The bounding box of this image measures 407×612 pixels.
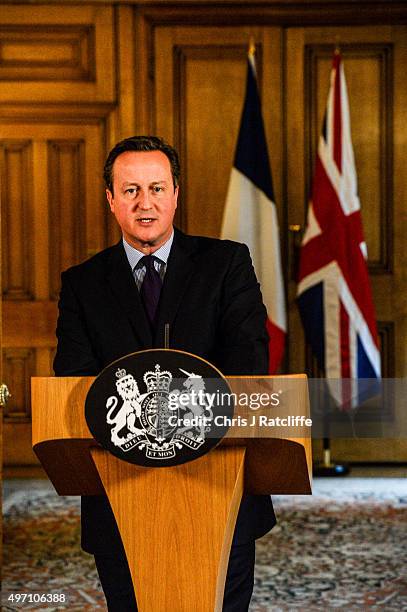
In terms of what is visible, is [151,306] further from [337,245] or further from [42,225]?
[42,225]

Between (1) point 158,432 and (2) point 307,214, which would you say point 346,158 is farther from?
(1) point 158,432

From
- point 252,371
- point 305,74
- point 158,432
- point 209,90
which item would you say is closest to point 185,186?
point 209,90

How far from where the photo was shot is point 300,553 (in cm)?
439

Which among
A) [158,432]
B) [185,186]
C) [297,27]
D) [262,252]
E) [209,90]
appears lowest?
[158,432]

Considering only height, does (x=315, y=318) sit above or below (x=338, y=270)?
below

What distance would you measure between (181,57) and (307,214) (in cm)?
131

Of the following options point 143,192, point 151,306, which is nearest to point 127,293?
point 151,306

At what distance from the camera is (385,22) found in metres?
6.09

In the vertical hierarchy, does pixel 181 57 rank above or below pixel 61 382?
above

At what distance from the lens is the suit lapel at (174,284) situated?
204 centimetres

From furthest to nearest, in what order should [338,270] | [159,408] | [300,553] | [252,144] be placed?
[252,144] → [338,270] → [300,553] → [159,408]

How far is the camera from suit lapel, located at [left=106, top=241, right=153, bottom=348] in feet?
6.66

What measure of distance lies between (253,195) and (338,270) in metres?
0.71

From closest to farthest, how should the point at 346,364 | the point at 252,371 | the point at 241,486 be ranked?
the point at 241,486
the point at 252,371
the point at 346,364
